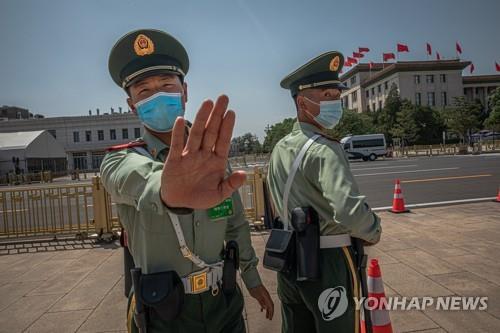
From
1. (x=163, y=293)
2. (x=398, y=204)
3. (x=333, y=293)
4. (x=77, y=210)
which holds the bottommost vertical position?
(x=398, y=204)

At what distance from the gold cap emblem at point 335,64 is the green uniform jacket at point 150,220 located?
1437 millimetres

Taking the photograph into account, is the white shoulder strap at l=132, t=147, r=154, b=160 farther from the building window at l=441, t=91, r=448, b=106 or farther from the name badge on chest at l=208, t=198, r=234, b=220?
the building window at l=441, t=91, r=448, b=106

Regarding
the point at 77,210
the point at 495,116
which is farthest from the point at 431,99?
the point at 77,210

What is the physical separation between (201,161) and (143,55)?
2.91 feet

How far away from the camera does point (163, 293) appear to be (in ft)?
4.50

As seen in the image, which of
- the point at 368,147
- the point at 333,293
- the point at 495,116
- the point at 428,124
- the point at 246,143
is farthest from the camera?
the point at 246,143

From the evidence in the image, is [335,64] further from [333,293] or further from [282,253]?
[333,293]

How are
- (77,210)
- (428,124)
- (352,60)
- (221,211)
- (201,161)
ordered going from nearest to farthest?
(201,161), (221,211), (77,210), (428,124), (352,60)

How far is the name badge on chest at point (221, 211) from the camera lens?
5.24 feet

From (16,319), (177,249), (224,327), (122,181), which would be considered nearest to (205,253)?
(177,249)

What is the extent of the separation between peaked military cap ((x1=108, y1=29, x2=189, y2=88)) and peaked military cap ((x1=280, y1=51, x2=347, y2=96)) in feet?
3.32

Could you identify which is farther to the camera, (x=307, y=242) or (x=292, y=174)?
(x=292, y=174)

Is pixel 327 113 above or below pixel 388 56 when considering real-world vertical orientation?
below

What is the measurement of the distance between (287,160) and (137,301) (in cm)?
119
